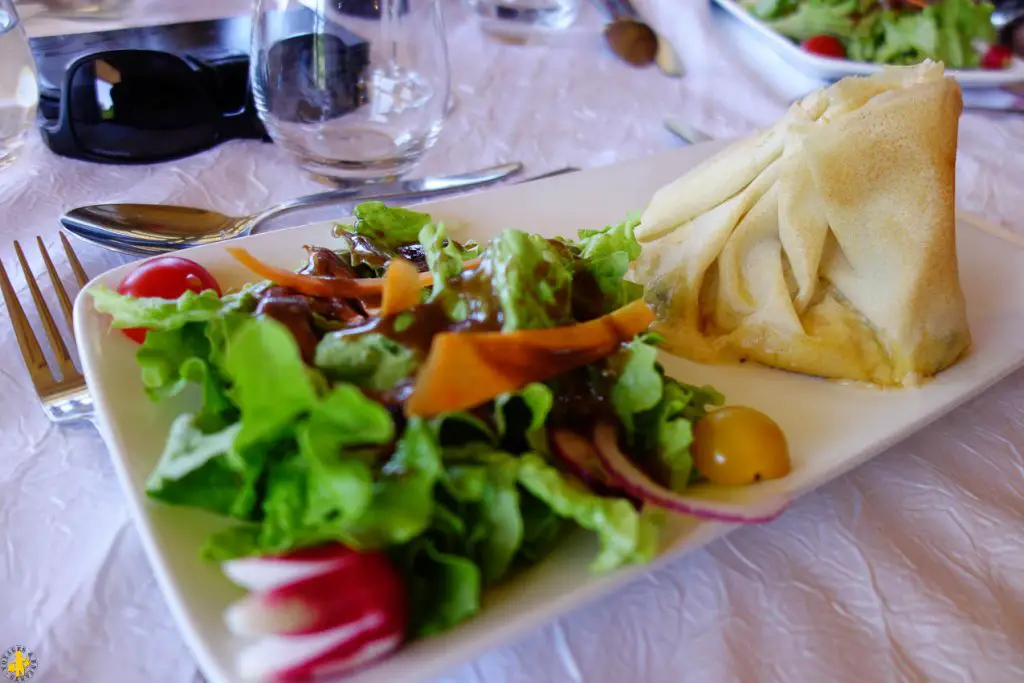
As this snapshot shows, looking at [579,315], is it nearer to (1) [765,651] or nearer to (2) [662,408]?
(2) [662,408]

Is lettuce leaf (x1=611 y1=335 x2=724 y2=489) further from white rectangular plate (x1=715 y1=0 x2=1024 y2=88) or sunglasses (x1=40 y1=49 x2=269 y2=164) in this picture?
white rectangular plate (x1=715 y1=0 x2=1024 y2=88)

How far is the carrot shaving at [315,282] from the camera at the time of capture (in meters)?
0.84

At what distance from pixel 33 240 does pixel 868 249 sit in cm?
120

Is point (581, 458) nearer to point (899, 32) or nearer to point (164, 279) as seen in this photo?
point (164, 279)

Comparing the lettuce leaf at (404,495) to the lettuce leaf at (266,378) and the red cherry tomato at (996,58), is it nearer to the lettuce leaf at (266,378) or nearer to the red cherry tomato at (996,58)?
the lettuce leaf at (266,378)

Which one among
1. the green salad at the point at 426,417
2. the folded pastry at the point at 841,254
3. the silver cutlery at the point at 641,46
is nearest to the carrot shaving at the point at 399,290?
the green salad at the point at 426,417

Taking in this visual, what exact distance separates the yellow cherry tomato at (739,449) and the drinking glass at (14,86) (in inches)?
45.6

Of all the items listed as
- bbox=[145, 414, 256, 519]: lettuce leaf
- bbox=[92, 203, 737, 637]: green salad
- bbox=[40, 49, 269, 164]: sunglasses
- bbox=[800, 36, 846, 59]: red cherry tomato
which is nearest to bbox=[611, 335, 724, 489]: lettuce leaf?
bbox=[92, 203, 737, 637]: green salad

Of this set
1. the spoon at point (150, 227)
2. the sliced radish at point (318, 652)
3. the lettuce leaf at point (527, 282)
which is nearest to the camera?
the sliced radish at point (318, 652)

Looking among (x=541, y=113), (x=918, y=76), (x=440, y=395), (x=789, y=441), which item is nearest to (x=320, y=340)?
(x=440, y=395)

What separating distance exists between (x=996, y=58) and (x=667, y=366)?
5.02ft

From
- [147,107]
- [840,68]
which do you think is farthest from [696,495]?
[840,68]

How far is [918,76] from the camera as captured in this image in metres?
1.12

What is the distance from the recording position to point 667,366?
0.98 meters
